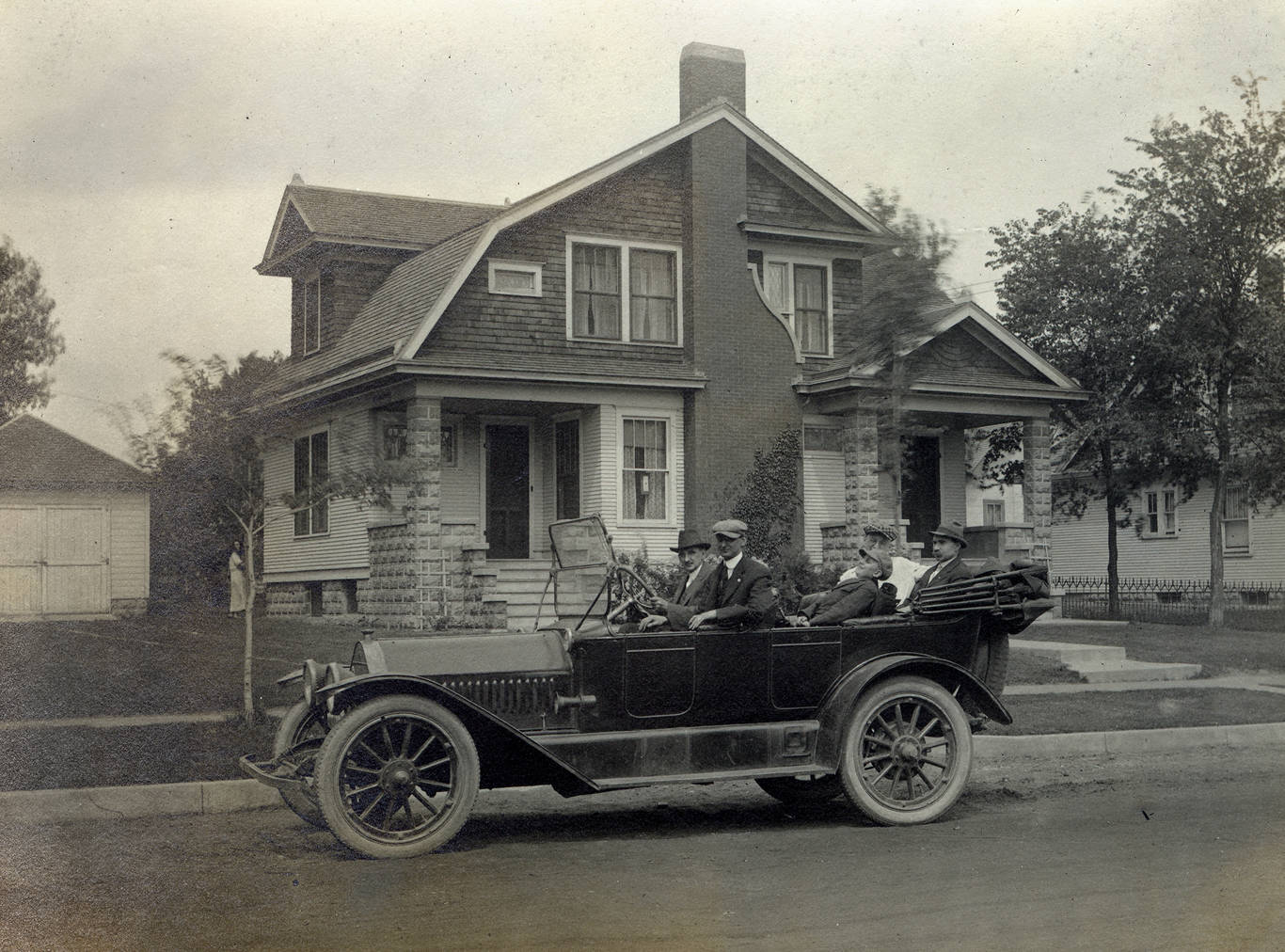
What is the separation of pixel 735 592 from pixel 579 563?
3.16ft

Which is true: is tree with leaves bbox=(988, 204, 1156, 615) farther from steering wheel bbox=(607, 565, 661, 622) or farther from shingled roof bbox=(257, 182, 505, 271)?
steering wheel bbox=(607, 565, 661, 622)

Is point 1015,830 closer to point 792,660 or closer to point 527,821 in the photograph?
point 792,660

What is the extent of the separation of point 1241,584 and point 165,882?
1250 inches

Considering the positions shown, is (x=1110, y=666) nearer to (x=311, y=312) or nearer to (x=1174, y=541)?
(x=311, y=312)

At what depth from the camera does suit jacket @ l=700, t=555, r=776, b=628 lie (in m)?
7.93

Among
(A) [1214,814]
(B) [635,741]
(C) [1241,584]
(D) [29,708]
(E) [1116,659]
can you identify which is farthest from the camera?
(C) [1241,584]

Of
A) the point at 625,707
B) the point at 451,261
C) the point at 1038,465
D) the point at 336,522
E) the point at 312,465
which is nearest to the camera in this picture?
the point at 625,707

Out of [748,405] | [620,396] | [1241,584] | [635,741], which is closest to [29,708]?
[635,741]

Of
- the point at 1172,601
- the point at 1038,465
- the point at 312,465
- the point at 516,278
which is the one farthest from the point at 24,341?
the point at 1172,601

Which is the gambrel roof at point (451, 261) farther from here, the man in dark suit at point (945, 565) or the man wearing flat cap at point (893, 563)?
the man in dark suit at point (945, 565)

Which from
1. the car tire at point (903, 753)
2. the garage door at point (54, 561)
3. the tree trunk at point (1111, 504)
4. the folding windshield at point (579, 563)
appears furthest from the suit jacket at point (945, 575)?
the garage door at point (54, 561)

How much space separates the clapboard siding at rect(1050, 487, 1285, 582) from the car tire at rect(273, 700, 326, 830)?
2671 centimetres

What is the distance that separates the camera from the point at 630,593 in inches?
321

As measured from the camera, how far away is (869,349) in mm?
15492
